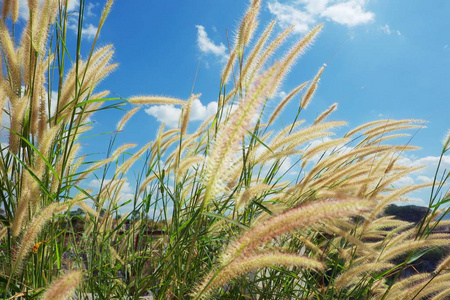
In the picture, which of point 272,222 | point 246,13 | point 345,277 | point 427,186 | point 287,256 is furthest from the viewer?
point 427,186

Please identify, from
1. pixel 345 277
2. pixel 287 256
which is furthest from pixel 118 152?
pixel 287 256

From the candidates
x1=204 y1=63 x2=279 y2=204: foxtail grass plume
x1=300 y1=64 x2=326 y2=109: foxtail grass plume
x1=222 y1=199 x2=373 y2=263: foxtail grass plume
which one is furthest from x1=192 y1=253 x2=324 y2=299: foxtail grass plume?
x1=300 y1=64 x2=326 y2=109: foxtail grass plume

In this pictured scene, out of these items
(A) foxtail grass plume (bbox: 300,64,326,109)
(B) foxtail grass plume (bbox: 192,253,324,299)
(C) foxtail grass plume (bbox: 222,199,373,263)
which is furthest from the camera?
(A) foxtail grass plume (bbox: 300,64,326,109)

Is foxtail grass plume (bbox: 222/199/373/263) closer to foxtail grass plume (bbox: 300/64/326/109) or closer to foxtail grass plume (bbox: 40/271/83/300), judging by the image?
foxtail grass plume (bbox: 40/271/83/300)

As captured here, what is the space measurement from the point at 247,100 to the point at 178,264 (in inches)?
33.9

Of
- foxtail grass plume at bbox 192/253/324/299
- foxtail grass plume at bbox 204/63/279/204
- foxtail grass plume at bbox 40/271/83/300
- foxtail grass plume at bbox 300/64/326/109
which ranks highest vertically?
foxtail grass plume at bbox 300/64/326/109

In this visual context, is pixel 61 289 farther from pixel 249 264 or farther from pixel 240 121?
pixel 240 121

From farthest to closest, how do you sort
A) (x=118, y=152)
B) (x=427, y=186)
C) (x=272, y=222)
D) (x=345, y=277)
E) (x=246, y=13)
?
(x=118, y=152)
(x=427, y=186)
(x=246, y=13)
(x=345, y=277)
(x=272, y=222)

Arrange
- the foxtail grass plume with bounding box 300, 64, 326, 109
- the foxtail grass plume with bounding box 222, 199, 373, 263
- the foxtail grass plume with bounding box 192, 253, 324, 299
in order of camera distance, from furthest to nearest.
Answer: the foxtail grass plume with bounding box 300, 64, 326, 109
the foxtail grass plume with bounding box 192, 253, 324, 299
the foxtail grass plume with bounding box 222, 199, 373, 263

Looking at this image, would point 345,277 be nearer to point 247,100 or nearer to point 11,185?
point 247,100

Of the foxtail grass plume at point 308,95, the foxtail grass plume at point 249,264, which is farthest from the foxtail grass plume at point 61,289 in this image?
the foxtail grass plume at point 308,95

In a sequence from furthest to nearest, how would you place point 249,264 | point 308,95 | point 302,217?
point 308,95
point 249,264
point 302,217

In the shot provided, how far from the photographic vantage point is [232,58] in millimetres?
1743

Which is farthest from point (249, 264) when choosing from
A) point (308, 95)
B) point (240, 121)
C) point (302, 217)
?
point (308, 95)
